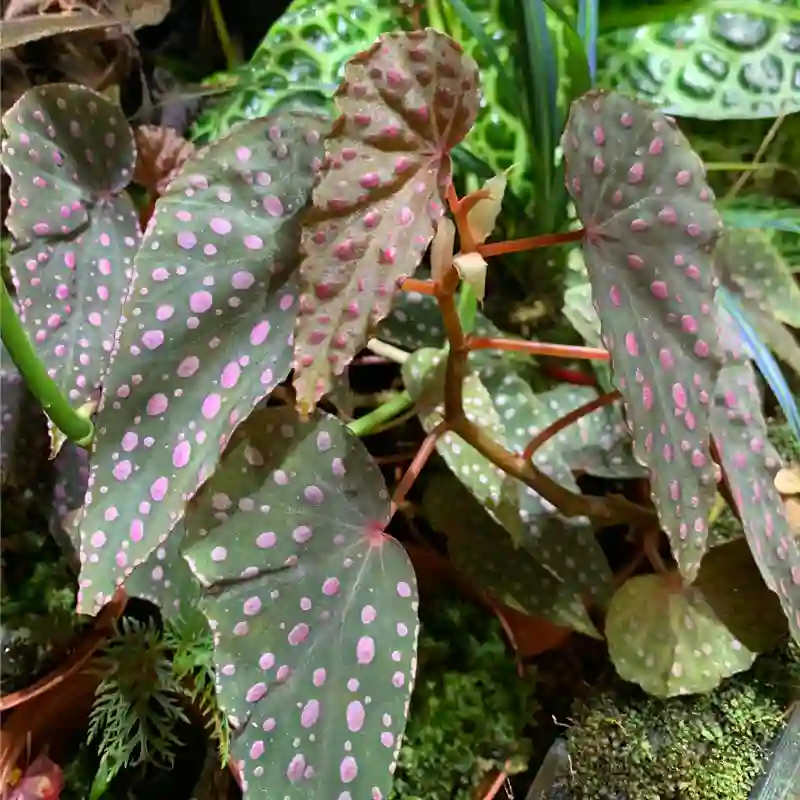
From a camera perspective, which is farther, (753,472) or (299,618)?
(753,472)

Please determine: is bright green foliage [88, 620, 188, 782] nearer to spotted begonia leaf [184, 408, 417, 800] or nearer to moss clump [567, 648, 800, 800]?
spotted begonia leaf [184, 408, 417, 800]

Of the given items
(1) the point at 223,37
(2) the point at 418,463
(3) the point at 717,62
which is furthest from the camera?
(1) the point at 223,37

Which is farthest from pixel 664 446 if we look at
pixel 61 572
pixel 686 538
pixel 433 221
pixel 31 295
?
pixel 61 572

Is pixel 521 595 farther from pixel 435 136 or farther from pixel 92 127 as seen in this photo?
pixel 92 127

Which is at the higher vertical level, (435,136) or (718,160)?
(435,136)

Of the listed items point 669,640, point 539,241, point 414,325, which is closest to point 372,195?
point 539,241

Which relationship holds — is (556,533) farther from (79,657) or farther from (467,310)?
(79,657)

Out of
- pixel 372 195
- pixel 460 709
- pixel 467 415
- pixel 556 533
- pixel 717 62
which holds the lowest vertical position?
pixel 460 709
